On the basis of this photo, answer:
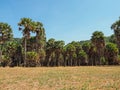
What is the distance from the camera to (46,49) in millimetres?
69062

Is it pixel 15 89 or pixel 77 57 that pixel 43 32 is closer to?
pixel 77 57

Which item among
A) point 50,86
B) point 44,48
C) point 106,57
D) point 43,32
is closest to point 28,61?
point 43,32

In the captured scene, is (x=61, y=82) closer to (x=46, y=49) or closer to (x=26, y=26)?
(x=26, y=26)

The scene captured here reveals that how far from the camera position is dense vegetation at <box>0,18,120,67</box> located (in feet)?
173

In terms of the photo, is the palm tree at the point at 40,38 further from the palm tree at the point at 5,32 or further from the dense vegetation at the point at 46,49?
the palm tree at the point at 5,32

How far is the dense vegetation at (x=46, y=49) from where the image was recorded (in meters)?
52.6

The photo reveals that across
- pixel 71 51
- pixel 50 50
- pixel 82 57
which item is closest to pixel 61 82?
pixel 50 50

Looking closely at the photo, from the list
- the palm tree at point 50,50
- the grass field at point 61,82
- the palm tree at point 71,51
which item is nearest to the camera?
the grass field at point 61,82

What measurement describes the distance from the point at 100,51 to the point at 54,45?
1364cm

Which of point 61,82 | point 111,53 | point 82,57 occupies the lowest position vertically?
point 61,82

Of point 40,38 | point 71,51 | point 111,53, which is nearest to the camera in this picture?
point 40,38

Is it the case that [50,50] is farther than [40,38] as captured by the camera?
Yes

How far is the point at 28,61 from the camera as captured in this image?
185 ft

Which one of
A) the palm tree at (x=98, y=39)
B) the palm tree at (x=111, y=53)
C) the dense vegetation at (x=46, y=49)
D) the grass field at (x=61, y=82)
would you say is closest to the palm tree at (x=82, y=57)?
the dense vegetation at (x=46, y=49)
